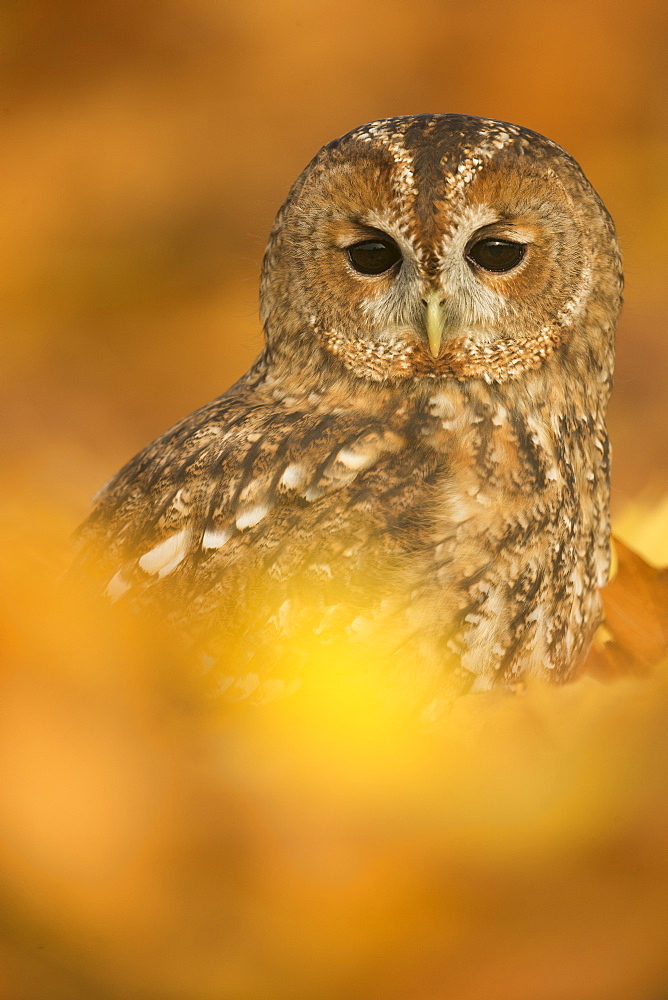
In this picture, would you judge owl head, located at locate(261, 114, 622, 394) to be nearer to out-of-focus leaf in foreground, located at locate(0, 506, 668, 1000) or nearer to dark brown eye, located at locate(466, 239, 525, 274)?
dark brown eye, located at locate(466, 239, 525, 274)

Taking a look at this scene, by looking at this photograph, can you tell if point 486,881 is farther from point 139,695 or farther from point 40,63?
point 40,63

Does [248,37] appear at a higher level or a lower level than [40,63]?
higher

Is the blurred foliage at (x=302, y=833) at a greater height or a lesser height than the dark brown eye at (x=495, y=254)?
lesser

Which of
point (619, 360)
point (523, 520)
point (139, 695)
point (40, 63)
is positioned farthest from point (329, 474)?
→ point (40, 63)

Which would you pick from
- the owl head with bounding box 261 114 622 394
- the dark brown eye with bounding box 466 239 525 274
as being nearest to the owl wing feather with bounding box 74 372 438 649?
the owl head with bounding box 261 114 622 394

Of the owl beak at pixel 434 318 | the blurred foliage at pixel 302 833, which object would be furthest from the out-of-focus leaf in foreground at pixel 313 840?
the owl beak at pixel 434 318

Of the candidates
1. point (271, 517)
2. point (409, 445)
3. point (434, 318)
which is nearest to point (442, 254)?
point (434, 318)

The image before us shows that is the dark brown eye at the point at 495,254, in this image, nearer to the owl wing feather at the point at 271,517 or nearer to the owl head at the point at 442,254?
the owl head at the point at 442,254
